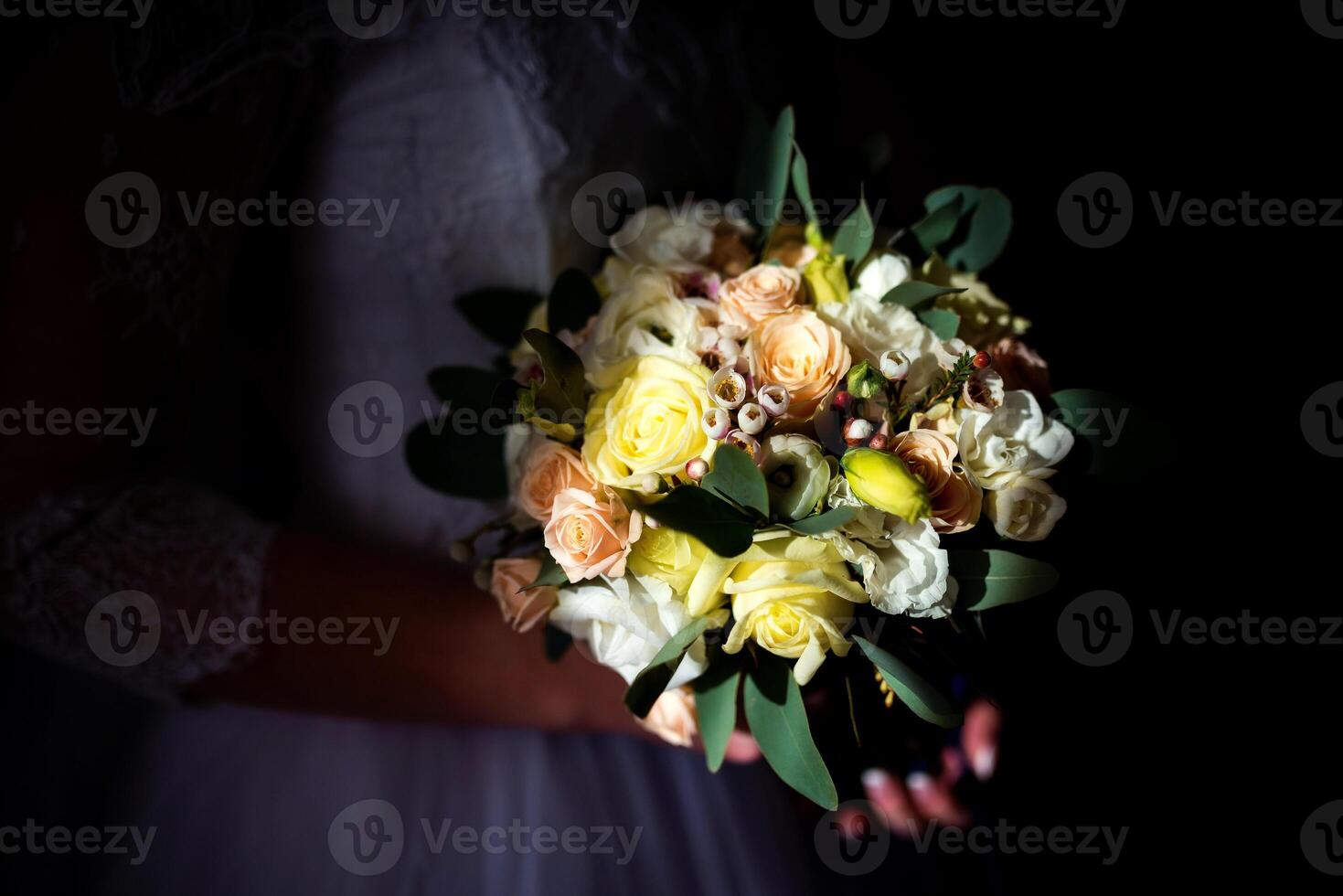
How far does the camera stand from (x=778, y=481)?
1.75 feet

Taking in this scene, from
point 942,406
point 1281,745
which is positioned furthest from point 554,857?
A: point 1281,745

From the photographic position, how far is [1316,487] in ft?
4.02

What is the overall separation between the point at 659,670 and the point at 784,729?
0.11m

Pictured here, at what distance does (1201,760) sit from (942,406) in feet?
3.28

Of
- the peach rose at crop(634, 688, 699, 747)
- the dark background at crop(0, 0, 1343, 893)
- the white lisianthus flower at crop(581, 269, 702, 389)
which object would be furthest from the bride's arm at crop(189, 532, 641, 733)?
the dark background at crop(0, 0, 1343, 893)

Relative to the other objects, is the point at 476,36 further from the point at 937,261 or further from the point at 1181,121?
the point at 1181,121

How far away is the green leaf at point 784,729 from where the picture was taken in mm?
579

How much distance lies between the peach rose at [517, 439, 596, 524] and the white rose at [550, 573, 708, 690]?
0.07 m

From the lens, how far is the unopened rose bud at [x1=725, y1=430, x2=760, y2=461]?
54cm

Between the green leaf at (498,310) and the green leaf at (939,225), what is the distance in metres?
0.39

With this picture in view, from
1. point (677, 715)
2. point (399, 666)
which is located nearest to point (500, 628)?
point (399, 666)

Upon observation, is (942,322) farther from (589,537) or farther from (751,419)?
(589,537)

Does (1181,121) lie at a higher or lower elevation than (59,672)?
higher

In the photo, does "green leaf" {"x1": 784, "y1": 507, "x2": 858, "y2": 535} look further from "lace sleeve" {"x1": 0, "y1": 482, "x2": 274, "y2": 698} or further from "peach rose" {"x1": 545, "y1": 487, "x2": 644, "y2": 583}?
"lace sleeve" {"x1": 0, "y1": 482, "x2": 274, "y2": 698}
